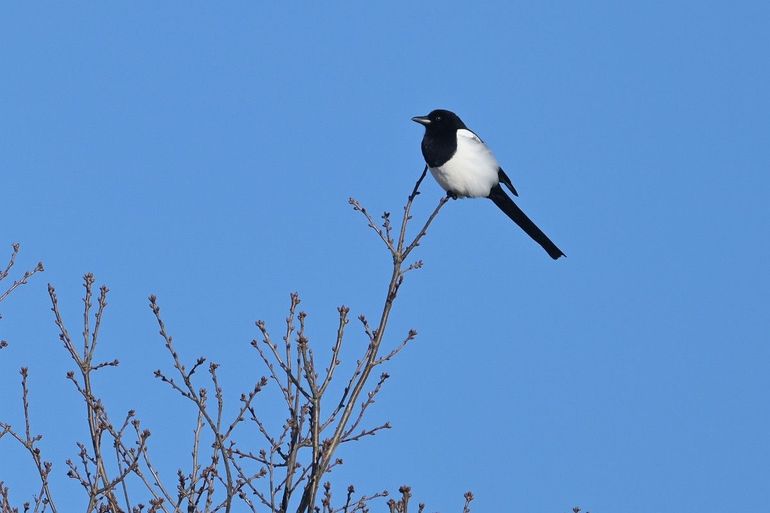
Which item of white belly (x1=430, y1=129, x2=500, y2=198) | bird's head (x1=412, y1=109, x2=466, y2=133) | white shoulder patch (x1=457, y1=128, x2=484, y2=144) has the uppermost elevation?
bird's head (x1=412, y1=109, x2=466, y2=133)

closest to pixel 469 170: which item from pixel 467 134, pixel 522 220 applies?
pixel 467 134

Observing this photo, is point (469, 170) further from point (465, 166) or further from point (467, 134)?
point (467, 134)

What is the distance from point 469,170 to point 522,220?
81 cm

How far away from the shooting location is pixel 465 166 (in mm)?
6723

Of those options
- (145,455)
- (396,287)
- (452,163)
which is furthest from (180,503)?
(452,163)

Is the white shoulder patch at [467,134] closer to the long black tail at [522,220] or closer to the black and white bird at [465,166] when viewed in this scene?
the black and white bird at [465,166]

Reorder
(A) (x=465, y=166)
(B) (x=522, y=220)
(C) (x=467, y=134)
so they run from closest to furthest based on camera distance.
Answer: (A) (x=465, y=166) < (C) (x=467, y=134) < (B) (x=522, y=220)

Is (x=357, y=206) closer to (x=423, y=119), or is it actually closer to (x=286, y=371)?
(x=286, y=371)

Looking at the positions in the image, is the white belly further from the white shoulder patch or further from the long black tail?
the long black tail

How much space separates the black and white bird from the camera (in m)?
6.71

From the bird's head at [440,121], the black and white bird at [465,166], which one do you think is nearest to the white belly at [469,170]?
the black and white bird at [465,166]

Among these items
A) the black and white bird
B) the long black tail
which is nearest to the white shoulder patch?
the black and white bird

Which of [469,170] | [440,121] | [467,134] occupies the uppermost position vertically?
[440,121]

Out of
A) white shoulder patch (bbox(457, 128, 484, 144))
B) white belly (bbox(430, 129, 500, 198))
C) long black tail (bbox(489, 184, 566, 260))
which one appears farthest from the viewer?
long black tail (bbox(489, 184, 566, 260))
